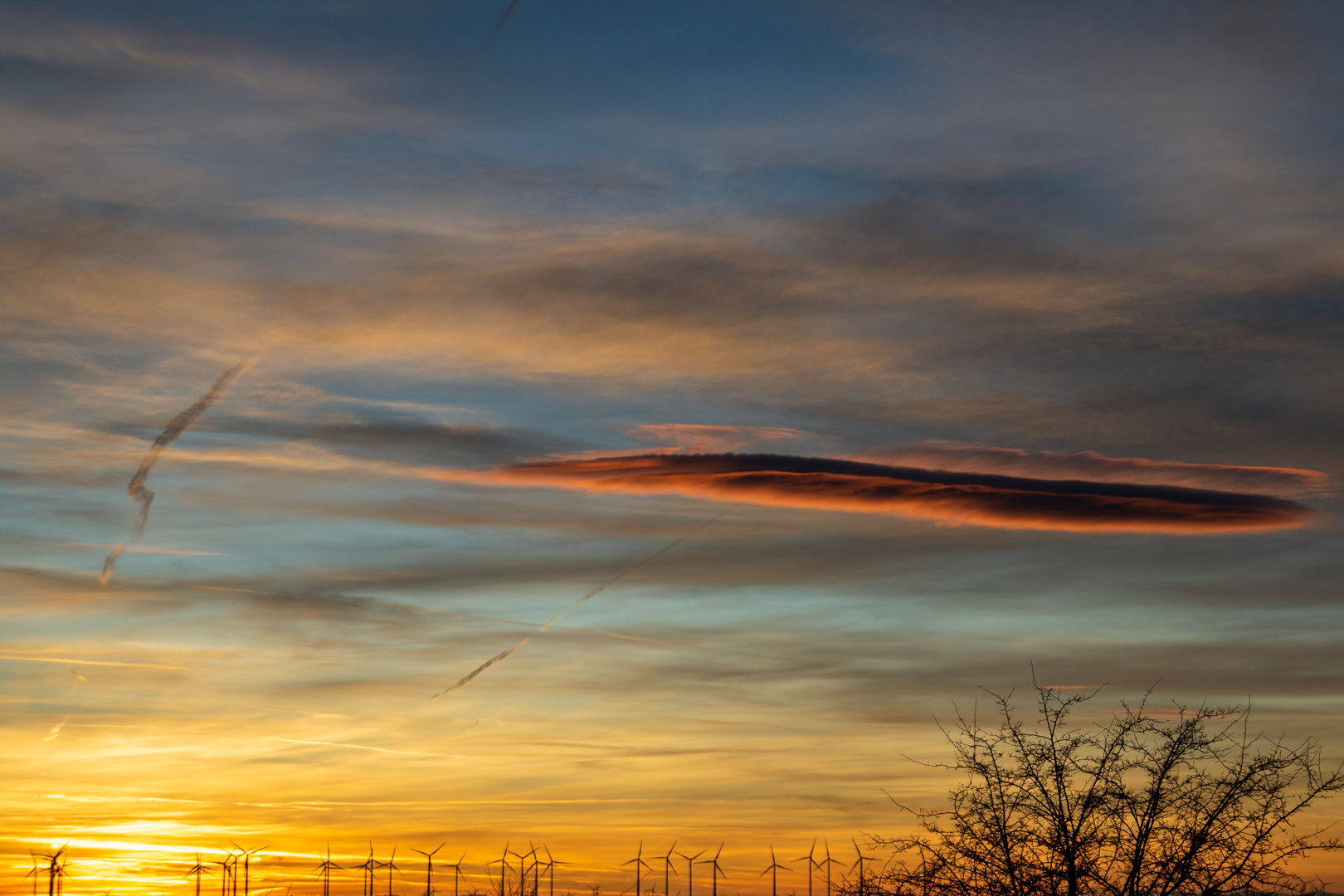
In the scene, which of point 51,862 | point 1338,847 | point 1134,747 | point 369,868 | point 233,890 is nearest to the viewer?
point 1338,847

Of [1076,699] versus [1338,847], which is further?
[1076,699]

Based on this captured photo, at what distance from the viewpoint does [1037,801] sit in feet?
103

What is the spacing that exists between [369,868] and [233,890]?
2337cm

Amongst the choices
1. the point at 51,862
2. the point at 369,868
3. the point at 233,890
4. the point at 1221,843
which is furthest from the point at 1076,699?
the point at 369,868

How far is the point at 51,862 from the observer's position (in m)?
152

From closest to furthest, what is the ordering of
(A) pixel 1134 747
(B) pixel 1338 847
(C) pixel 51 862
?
(B) pixel 1338 847
(A) pixel 1134 747
(C) pixel 51 862

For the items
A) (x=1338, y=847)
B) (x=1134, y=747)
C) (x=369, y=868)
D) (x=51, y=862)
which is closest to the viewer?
(x=1338, y=847)

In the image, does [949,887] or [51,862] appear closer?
[949,887]

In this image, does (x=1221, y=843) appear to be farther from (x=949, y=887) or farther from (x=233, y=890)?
(x=233, y=890)

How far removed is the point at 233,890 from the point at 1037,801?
166031 mm

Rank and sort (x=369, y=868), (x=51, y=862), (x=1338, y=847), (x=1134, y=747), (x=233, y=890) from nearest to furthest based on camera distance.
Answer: (x=1338, y=847)
(x=1134, y=747)
(x=51, y=862)
(x=233, y=890)
(x=369, y=868)

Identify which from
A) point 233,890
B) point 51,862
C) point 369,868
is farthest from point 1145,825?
point 369,868

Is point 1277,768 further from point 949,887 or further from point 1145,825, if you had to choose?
point 949,887

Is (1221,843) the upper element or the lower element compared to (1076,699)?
lower
